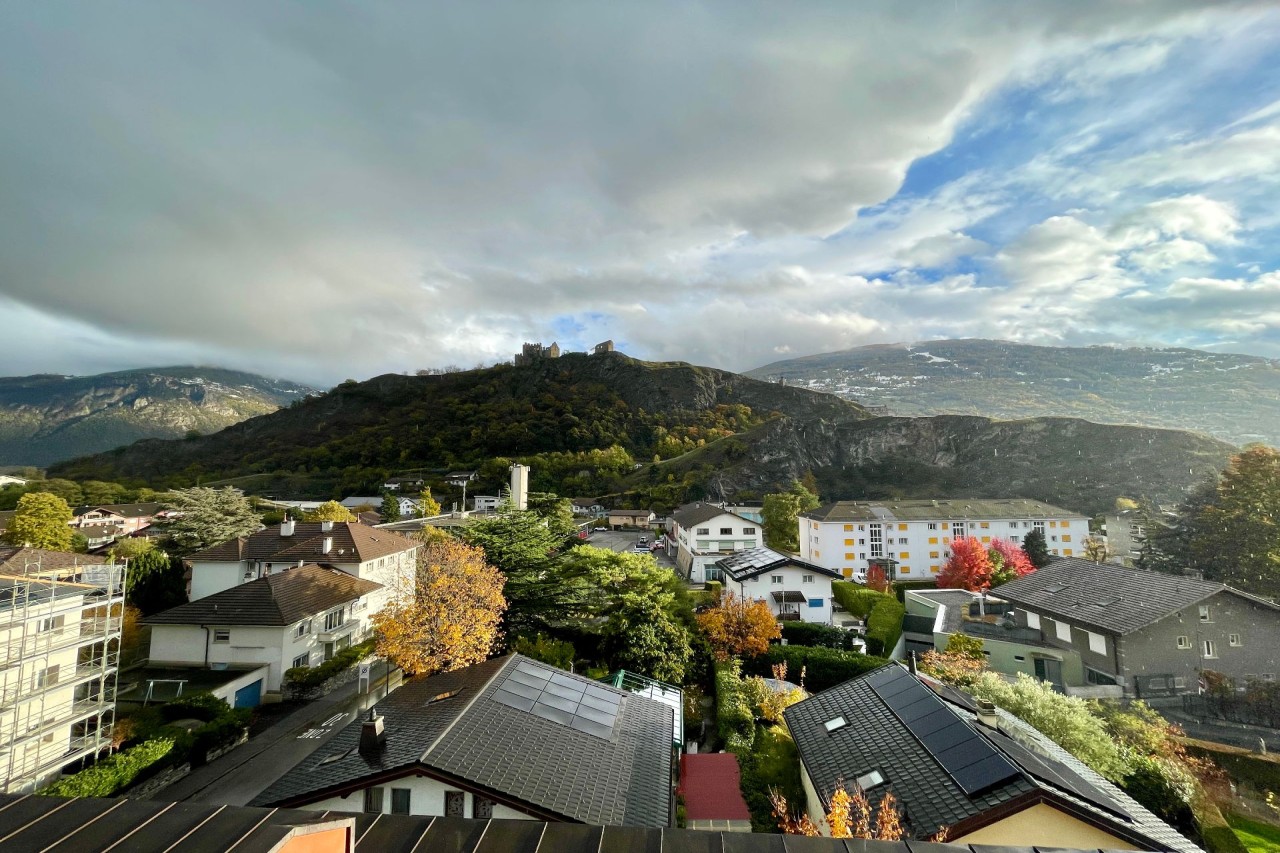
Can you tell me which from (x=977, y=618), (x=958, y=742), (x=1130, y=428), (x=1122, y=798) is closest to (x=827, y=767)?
(x=958, y=742)

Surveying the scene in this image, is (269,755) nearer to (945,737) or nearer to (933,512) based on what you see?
(945,737)

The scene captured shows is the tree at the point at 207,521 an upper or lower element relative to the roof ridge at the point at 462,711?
upper

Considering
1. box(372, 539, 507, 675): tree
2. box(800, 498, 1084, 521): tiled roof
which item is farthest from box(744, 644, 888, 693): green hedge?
box(800, 498, 1084, 521): tiled roof

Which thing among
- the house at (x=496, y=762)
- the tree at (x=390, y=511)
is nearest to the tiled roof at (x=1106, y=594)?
the house at (x=496, y=762)

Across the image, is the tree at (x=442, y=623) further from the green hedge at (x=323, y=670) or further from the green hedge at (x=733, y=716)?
the green hedge at (x=733, y=716)

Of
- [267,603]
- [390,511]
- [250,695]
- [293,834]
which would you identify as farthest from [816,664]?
[390,511]
